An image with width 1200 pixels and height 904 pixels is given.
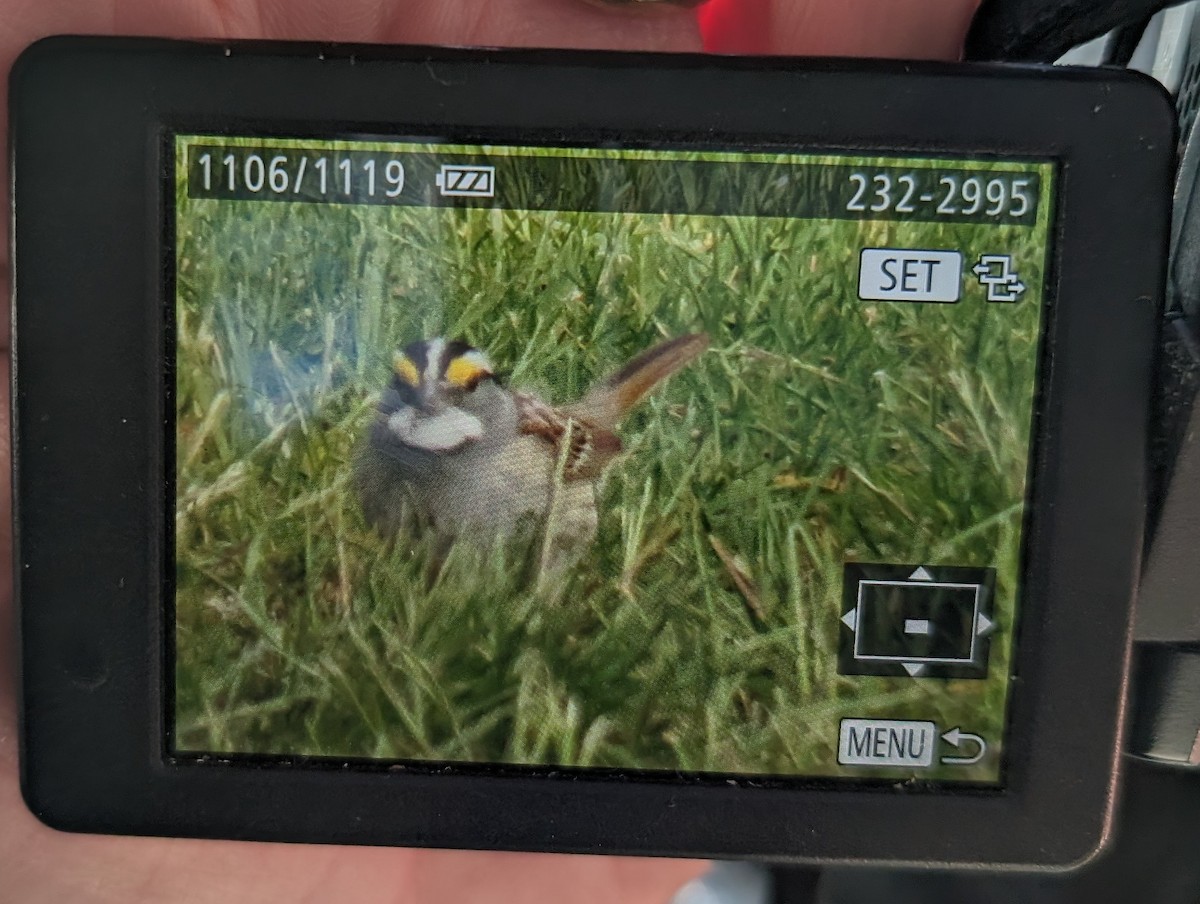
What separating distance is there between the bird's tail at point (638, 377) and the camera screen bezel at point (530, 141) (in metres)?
0.09

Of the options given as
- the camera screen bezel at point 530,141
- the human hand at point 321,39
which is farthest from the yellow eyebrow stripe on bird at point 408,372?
the human hand at point 321,39

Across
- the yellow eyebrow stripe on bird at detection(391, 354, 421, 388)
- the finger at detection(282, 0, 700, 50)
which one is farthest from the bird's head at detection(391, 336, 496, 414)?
the finger at detection(282, 0, 700, 50)

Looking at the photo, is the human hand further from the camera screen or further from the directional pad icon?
the directional pad icon

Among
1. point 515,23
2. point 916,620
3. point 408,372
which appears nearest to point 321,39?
point 515,23

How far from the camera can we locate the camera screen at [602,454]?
1.45 feet

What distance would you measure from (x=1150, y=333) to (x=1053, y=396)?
5 cm

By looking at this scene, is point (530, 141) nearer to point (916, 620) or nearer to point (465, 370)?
point (465, 370)

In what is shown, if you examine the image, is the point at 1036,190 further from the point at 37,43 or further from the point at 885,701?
the point at 37,43

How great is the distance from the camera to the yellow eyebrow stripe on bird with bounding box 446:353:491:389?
1.49ft

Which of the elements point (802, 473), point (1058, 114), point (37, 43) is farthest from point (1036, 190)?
point (37, 43)

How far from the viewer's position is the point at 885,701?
469 mm

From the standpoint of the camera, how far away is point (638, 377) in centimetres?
46

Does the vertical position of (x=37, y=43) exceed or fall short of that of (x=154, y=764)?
it exceeds it

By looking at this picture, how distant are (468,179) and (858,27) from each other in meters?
0.24
